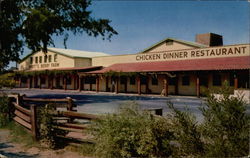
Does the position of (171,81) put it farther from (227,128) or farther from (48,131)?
(227,128)

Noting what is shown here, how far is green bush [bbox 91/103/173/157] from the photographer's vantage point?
5059 mm

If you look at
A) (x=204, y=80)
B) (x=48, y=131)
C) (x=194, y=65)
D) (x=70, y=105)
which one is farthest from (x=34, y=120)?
(x=204, y=80)

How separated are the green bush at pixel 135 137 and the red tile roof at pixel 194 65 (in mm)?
18846

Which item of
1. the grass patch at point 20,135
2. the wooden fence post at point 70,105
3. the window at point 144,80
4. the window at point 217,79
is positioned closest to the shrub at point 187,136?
the grass patch at point 20,135

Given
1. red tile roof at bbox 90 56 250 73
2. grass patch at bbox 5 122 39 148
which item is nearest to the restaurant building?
red tile roof at bbox 90 56 250 73

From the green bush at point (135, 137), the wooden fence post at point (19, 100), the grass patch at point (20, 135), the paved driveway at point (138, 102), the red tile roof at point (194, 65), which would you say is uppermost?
the red tile roof at point (194, 65)

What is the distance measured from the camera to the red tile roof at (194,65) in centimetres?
2295

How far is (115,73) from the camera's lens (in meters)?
30.2

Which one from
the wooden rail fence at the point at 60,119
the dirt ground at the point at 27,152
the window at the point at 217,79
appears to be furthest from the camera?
the window at the point at 217,79

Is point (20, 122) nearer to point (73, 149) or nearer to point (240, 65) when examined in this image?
point (73, 149)

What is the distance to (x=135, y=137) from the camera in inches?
205

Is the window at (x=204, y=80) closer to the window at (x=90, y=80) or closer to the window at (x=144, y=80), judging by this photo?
the window at (x=144, y=80)

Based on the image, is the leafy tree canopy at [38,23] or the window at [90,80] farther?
the window at [90,80]

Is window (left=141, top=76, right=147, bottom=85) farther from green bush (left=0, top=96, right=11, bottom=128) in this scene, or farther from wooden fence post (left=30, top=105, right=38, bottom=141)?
wooden fence post (left=30, top=105, right=38, bottom=141)
